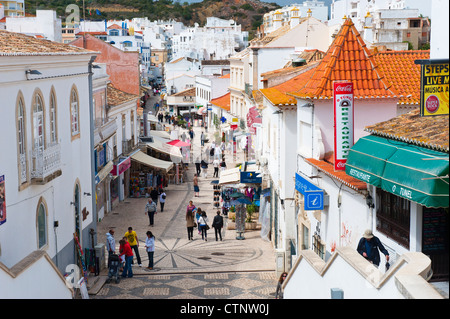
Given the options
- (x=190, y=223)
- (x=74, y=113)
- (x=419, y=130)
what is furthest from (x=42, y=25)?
(x=419, y=130)

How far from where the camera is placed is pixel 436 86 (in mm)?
9273

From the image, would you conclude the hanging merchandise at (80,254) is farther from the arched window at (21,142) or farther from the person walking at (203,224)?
the person walking at (203,224)

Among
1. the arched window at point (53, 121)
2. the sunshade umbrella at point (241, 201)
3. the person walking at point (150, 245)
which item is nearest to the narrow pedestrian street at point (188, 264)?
the person walking at point (150, 245)

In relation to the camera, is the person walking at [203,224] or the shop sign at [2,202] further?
the person walking at [203,224]

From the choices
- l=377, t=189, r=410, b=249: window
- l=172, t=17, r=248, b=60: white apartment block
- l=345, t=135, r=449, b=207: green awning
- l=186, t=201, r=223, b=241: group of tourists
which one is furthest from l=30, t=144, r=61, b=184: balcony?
l=172, t=17, r=248, b=60: white apartment block

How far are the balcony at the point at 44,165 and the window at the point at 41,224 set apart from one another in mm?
798

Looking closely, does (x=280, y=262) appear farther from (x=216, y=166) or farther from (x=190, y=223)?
(x=216, y=166)

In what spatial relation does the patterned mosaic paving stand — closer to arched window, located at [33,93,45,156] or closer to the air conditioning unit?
the air conditioning unit

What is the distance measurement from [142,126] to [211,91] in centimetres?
2265

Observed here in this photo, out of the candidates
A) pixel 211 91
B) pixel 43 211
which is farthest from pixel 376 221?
pixel 211 91

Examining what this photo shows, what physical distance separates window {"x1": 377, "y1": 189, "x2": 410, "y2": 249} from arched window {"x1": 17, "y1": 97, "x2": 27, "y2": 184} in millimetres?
8361

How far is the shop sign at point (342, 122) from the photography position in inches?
626
